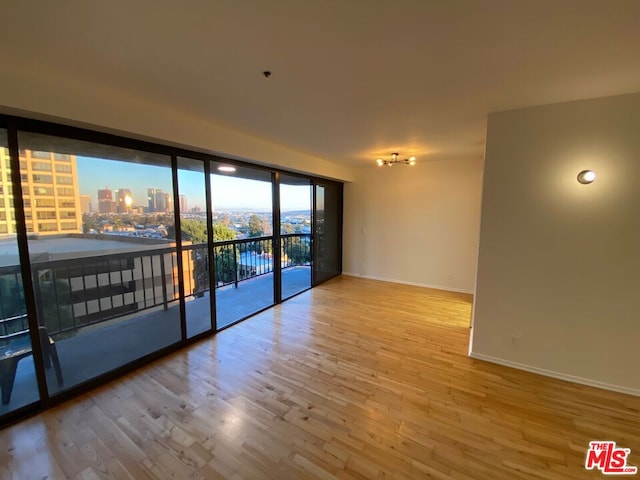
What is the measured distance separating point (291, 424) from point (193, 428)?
0.70m

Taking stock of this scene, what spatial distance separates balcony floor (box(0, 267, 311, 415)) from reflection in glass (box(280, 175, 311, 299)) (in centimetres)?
158

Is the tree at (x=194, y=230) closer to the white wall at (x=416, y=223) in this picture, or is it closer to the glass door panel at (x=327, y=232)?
the glass door panel at (x=327, y=232)

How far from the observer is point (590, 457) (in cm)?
168

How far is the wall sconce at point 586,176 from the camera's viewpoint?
2.26m

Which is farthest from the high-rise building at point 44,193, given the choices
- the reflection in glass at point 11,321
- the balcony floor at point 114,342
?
the balcony floor at point 114,342

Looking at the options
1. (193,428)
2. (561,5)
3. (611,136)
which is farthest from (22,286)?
(611,136)

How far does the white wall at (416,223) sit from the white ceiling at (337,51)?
A: 103 inches

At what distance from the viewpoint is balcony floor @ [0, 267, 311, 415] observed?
6.93 feet

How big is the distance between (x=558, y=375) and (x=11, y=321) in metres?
4.69

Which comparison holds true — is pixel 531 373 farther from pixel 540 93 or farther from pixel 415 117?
pixel 415 117

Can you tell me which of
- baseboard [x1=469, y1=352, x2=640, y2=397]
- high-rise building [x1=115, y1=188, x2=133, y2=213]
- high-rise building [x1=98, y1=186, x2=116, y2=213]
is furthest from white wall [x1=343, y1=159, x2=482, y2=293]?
high-rise building [x1=98, y1=186, x2=116, y2=213]

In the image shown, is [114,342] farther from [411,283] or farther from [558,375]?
[411,283]

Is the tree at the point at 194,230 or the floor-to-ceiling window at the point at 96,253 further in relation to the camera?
the tree at the point at 194,230

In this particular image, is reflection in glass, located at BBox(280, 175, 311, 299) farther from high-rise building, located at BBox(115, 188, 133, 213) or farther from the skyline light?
high-rise building, located at BBox(115, 188, 133, 213)
